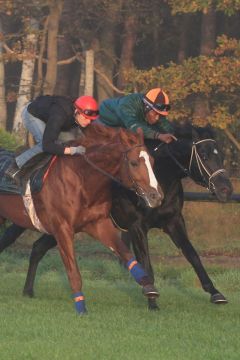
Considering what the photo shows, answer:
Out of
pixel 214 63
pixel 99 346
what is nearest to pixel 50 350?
pixel 99 346

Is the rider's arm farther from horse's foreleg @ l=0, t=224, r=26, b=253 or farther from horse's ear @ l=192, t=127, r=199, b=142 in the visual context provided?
horse's foreleg @ l=0, t=224, r=26, b=253

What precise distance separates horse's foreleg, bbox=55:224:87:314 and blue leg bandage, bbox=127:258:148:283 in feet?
1.67

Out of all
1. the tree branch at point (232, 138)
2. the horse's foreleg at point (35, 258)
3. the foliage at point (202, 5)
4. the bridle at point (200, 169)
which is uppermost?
the foliage at point (202, 5)

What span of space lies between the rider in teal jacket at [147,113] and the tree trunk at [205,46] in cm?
990

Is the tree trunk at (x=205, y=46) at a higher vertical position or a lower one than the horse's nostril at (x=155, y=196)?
lower

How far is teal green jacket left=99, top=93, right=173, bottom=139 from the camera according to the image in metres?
10.6

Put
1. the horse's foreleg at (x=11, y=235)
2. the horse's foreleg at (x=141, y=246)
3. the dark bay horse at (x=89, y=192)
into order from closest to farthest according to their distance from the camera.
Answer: the dark bay horse at (x=89, y=192) → the horse's foreleg at (x=141, y=246) → the horse's foreleg at (x=11, y=235)

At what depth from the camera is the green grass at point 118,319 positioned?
26.5ft

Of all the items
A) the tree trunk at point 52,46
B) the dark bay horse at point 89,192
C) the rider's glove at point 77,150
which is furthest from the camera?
the tree trunk at point 52,46

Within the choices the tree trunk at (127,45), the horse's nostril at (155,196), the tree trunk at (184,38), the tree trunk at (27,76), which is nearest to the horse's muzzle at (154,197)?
the horse's nostril at (155,196)

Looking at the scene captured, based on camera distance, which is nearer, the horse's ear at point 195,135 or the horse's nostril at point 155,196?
the horse's nostril at point 155,196

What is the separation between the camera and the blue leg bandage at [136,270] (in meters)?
9.69

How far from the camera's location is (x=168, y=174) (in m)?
10.8

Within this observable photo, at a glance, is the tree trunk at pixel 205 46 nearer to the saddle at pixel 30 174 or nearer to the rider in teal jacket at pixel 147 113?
the rider in teal jacket at pixel 147 113
